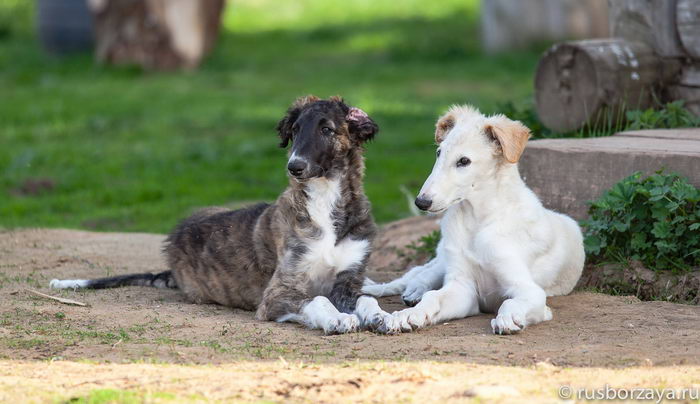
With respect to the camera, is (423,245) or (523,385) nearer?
(523,385)

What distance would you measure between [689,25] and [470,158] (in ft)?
10.6

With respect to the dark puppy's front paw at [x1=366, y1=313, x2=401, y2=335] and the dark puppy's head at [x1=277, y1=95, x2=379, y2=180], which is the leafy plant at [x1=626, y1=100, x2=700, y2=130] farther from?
the dark puppy's front paw at [x1=366, y1=313, x2=401, y2=335]

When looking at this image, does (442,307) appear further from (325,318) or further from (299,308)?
(299,308)

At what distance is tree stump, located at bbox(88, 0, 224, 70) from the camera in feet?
61.6

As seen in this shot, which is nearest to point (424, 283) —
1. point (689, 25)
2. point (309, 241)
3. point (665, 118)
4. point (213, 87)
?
point (309, 241)

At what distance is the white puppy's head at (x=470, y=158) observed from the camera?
246 inches

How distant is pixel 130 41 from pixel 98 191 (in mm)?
7448

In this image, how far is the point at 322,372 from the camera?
16.5 feet

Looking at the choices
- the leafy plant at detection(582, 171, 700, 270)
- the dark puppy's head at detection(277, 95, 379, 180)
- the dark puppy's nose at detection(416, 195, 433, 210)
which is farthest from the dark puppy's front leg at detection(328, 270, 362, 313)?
the leafy plant at detection(582, 171, 700, 270)

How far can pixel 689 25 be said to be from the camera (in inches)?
337

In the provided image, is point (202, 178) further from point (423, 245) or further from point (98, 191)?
point (423, 245)

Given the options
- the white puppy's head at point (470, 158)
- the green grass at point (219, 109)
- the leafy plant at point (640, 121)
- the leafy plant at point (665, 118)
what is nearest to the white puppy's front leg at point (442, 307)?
the white puppy's head at point (470, 158)

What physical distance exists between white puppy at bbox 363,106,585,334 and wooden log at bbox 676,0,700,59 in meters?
2.57

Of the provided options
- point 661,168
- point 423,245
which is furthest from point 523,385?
point 423,245
